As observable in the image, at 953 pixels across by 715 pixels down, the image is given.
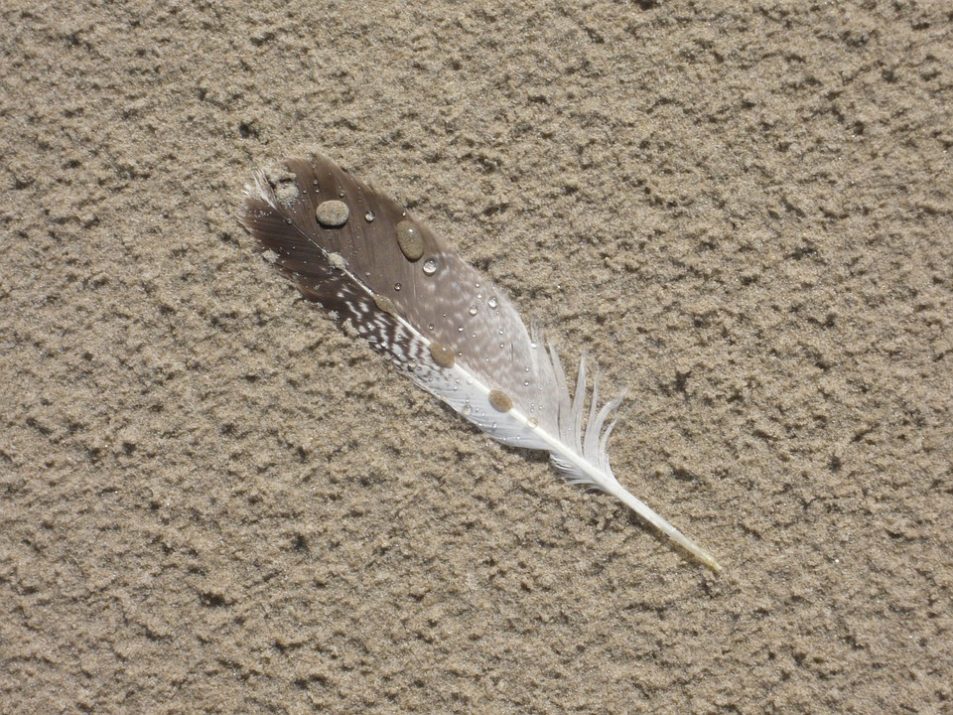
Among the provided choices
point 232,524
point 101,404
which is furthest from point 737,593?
point 101,404

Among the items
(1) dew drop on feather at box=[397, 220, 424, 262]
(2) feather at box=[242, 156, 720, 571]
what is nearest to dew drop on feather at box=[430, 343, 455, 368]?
(2) feather at box=[242, 156, 720, 571]

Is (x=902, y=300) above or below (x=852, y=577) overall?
above

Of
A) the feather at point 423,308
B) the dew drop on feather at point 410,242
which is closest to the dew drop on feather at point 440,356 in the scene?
the feather at point 423,308

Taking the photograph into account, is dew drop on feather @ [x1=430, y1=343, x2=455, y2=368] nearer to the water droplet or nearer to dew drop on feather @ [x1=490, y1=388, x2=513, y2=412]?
dew drop on feather @ [x1=490, y1=388, x2=513, y2=412]

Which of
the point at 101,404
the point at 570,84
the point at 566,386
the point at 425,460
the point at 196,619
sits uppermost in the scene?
the point at 570,84

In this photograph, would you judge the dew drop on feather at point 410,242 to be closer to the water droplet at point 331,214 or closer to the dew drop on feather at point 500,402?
the water droplet at point 331,214

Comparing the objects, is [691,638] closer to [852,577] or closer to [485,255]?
[852,577]
